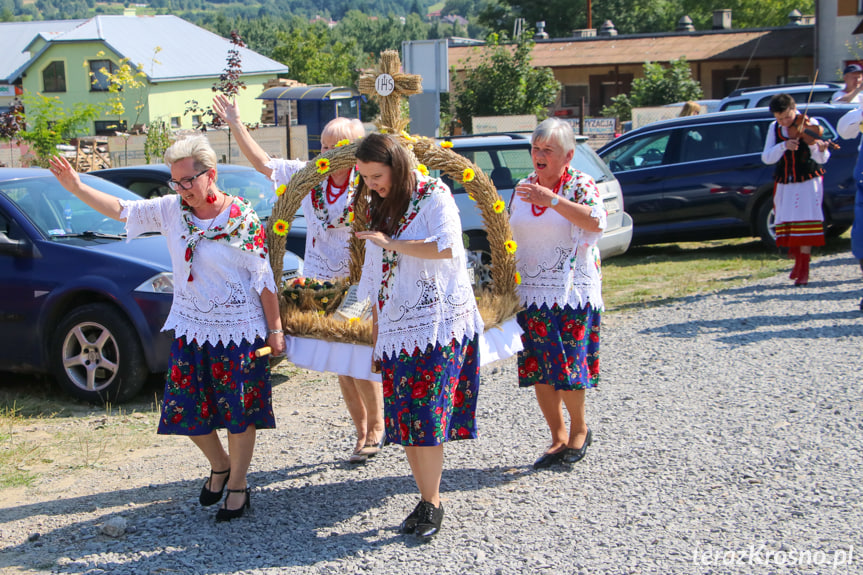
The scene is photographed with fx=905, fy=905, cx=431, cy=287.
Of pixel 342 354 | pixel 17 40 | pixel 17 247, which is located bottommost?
pixel 342 354

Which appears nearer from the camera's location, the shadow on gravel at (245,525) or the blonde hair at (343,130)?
the shadow on gravel at (245,525)

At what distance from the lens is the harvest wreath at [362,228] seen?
4.44m

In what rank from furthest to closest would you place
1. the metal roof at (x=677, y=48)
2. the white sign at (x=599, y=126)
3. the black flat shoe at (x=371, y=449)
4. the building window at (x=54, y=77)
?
the building window at (x=54, y=77), the metal roof at (x=677, y=48), the white sign at (x=599, y=126), the black flat shoe at (x=371, y=449)

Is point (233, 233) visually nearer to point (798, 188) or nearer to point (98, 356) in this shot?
point (98, 356)

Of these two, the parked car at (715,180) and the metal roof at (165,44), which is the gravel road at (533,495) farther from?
the metal roof at (165,44)

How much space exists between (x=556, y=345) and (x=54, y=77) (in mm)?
→ 54654

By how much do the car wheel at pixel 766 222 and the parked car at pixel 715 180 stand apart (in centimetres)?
1

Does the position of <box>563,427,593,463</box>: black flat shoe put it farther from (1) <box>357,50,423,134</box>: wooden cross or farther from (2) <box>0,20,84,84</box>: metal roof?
(2) <box>0,20,84,84</box>: metal roof

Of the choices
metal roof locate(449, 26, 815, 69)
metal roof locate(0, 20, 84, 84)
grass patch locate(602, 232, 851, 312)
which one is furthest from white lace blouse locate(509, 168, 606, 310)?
metal roof locate(0, 20, 84, 84)

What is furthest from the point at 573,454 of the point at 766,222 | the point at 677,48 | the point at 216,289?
the point at 677,48

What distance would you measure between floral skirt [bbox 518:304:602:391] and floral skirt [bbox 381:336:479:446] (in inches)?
29.6

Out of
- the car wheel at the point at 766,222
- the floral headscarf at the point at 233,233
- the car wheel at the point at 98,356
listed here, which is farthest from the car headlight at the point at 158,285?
the car wheel at the point at 766,222

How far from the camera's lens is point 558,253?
469 cm

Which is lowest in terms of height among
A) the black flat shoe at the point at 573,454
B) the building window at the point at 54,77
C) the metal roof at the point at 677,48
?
the black flat shoe at the point at 573,454
